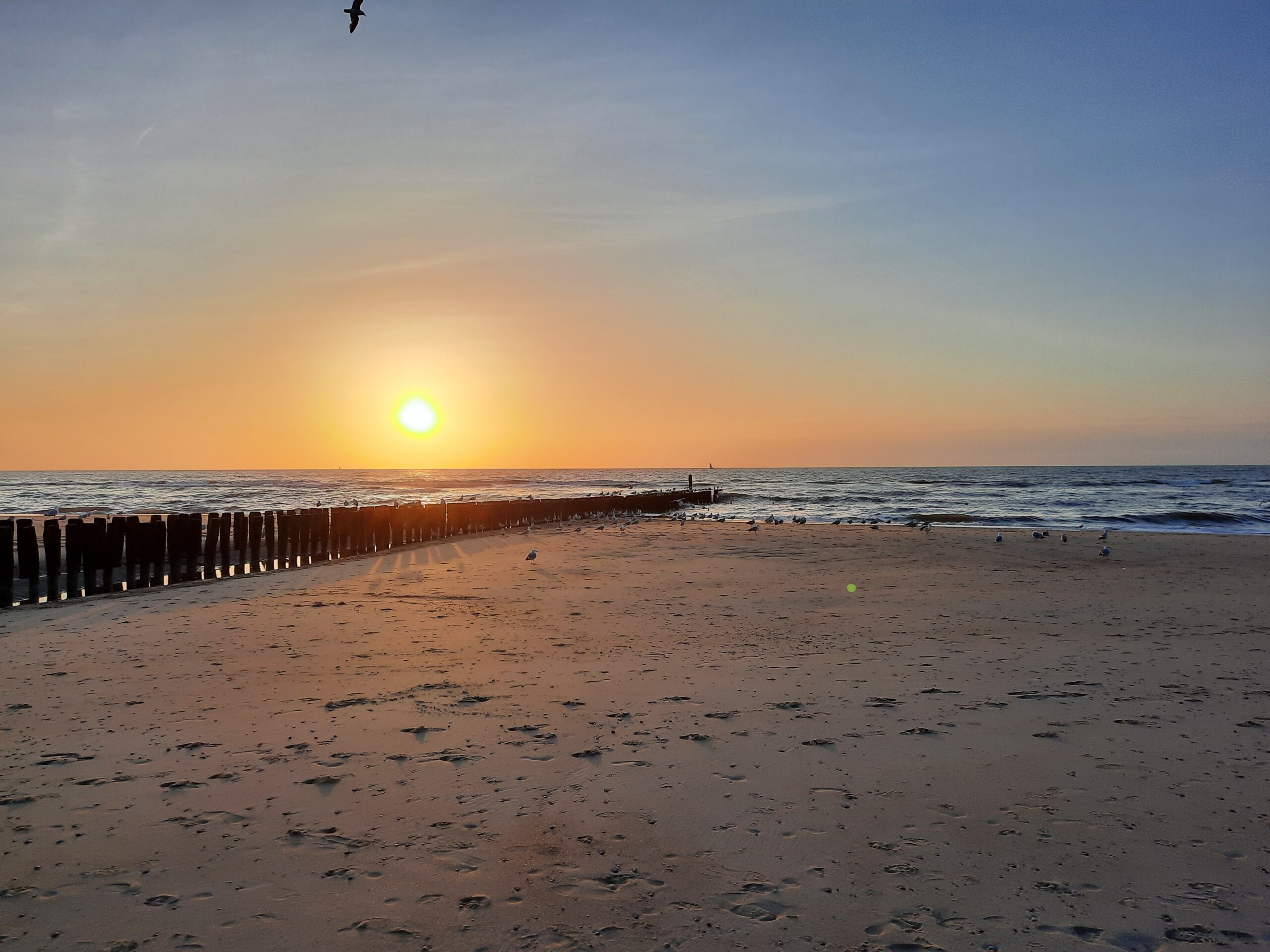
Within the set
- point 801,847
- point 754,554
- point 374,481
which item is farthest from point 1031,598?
point 374,481

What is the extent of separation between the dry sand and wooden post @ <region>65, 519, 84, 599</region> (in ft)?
8.53

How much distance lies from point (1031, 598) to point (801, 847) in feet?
30.0

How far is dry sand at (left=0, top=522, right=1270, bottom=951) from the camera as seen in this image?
3.42 meters

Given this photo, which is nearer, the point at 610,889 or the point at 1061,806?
the point at 610,889

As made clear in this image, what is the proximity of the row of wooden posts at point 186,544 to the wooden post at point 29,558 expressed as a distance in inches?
0.6

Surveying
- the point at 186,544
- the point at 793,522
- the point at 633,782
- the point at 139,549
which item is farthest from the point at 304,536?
the point at 793,522

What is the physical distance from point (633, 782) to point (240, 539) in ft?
43.8

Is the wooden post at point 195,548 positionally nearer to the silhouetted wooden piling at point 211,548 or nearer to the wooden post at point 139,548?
the silhouetted wooden piling at point 211,548

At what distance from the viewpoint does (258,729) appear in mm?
5684

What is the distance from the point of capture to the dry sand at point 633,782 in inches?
135

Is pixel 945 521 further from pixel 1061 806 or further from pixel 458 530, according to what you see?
pixel 1061 806

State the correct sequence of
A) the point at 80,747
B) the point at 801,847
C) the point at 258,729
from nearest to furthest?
the point at 801,847, the point at 80,747, the point at 258,729

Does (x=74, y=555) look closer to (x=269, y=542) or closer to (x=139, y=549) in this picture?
(x=139, y=549)

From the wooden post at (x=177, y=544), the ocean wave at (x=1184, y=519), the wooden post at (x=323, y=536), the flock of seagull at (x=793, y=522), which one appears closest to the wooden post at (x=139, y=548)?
the wooden post at (x=177, y=544)
